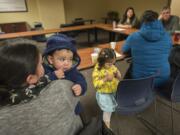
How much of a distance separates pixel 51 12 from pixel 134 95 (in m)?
5.76

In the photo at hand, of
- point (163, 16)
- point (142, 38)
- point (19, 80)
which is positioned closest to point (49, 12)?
point (163, 16)

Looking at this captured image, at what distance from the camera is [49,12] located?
6.32 metres

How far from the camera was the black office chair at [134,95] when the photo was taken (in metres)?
1.33

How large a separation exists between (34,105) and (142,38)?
135 cm

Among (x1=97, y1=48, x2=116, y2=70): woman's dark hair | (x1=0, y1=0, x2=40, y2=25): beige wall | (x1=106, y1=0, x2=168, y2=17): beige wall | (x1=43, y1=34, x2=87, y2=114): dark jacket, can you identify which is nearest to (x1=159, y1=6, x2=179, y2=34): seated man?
(x1=97, y1=48, x2=116, y2=70): woman's dark hair

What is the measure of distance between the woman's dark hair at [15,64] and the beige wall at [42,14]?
240 inches

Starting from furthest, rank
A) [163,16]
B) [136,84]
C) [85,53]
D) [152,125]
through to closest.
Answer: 1. [163,16]
2. [85,53]
3. [152,125]
4. [136,84]

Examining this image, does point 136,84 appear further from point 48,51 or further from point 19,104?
point 19,104

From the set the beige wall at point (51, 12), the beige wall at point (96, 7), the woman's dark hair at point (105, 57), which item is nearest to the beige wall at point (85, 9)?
the beige wall at point (96, 7)

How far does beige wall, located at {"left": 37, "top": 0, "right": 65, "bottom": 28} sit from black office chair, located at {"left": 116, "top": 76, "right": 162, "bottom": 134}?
5714 millimetres

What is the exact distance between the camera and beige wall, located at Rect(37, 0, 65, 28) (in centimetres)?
618

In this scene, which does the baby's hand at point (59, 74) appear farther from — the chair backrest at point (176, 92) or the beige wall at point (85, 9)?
the beige wall at point (85, 9)

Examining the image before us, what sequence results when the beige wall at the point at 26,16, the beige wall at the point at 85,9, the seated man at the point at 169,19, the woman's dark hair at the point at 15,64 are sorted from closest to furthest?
1. the woman's dark hair at the point at 15,64
2. the seated man at the point at 169,19
3. the beige wall at the point at 26,16
4. the beige wall at the point at 85,9

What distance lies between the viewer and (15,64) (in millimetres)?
620
